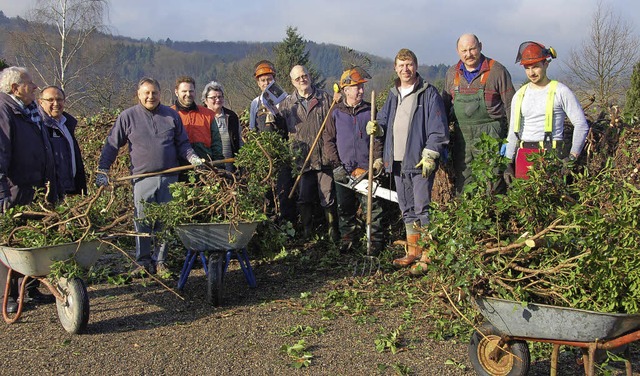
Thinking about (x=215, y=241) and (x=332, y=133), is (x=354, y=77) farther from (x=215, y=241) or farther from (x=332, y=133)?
(x=215, y=241)

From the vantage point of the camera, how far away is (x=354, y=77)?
582 centimetres

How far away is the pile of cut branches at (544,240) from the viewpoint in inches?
116

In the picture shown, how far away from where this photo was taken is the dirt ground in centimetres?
370

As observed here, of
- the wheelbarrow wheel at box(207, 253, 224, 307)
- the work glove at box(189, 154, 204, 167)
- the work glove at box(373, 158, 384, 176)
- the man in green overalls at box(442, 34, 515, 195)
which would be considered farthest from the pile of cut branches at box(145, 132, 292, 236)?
→ the man in green overalls at box(442, 34, 515, 195)

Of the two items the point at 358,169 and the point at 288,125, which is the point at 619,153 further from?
the point at 288,125

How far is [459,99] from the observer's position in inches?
208

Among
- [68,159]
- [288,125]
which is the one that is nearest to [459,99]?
[288,125]

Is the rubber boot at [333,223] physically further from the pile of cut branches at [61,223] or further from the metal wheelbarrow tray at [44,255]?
the metal wheelbarrow tray at [44,255]

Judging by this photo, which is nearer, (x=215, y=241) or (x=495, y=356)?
(x=495, y=356)

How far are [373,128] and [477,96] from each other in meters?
0.97

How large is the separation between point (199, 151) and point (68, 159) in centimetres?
122

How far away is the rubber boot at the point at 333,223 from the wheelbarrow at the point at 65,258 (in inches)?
107

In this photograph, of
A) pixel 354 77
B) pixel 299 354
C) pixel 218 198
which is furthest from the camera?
pixel 354 77

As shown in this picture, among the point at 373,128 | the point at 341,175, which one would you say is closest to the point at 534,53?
the point at 373,128
